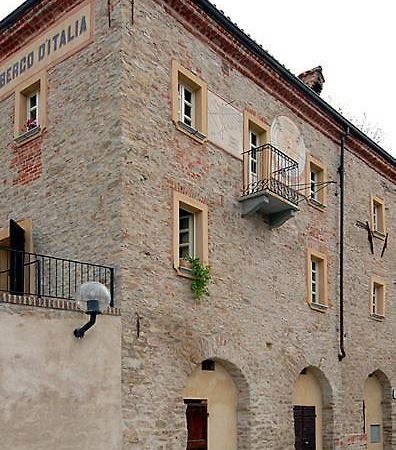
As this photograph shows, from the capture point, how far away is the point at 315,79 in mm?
21312

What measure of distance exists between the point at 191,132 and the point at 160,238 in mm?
2464

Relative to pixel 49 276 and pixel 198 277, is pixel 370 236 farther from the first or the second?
pixel 49 276

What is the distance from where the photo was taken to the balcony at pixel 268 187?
1549 cm

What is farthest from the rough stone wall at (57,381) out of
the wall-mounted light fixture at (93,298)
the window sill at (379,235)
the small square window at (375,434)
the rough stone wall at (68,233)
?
the window sill at (379,235)

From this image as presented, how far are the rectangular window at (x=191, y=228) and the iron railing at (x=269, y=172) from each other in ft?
5.51

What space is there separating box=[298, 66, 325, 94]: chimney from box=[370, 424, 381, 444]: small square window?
10041mm

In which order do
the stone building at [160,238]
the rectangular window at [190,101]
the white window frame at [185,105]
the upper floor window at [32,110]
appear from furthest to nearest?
the upper floor window at [32,110]
the white window frame at [185,105]
the rectangular window at [190,101]
the stone building at [160,238]

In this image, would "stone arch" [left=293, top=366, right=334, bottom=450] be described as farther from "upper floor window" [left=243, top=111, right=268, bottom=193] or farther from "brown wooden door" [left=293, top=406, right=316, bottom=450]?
"upper floor window" [left=243, top=111, right=268, bottom=193]

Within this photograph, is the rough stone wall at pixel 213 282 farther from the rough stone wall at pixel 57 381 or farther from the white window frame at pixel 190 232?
the rough stone wall at pixel 57 381

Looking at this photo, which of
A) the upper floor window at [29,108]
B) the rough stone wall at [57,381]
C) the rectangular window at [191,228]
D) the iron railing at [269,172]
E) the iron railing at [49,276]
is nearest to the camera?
the rough stone wall at [57,381]

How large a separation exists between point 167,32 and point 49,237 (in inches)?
183

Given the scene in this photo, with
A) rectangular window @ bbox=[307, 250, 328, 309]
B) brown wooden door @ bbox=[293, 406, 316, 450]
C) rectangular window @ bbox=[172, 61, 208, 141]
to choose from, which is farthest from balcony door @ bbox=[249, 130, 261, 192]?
brown wooden door @ bbox=[293, 406, 316, 450]

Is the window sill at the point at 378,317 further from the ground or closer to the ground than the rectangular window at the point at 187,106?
closer to the ground

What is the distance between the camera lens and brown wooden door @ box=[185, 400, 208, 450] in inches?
544
